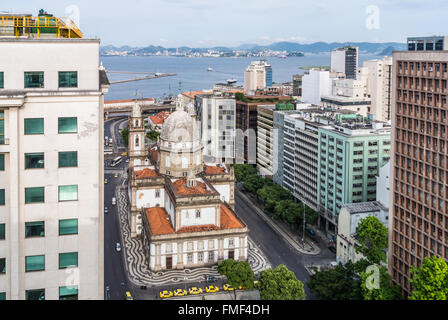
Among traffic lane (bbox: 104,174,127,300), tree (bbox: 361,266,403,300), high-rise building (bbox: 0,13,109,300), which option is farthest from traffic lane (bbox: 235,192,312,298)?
high-rise building (bbox: 0,13,109,300)

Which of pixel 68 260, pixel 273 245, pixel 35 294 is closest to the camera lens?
pixel 35 294

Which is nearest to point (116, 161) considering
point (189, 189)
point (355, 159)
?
point (189, 189)

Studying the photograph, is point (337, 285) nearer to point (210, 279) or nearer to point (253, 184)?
point (210, 279)

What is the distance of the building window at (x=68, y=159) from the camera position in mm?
24906

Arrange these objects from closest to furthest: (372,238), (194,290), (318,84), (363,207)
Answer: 1. (372,238)
2. (194,290)
3. (363,207)
4. (318,84)

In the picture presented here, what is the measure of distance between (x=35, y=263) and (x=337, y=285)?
3456 centimetres

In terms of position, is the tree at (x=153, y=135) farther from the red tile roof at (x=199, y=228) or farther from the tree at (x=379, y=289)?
the tree at (x=379, y=289)

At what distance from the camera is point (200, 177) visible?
76938 millimetres

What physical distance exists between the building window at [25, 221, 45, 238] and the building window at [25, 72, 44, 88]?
6.73 m

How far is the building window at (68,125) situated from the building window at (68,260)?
6.25 metres

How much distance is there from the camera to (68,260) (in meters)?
25.7

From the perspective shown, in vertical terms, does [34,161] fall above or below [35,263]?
above

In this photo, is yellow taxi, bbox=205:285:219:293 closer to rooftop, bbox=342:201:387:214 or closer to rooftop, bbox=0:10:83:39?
rooftop, bbox=342:201:387:214

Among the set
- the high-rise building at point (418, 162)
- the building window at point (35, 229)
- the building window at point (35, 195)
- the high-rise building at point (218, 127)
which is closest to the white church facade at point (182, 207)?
the high-rise building at point (418, 162)
